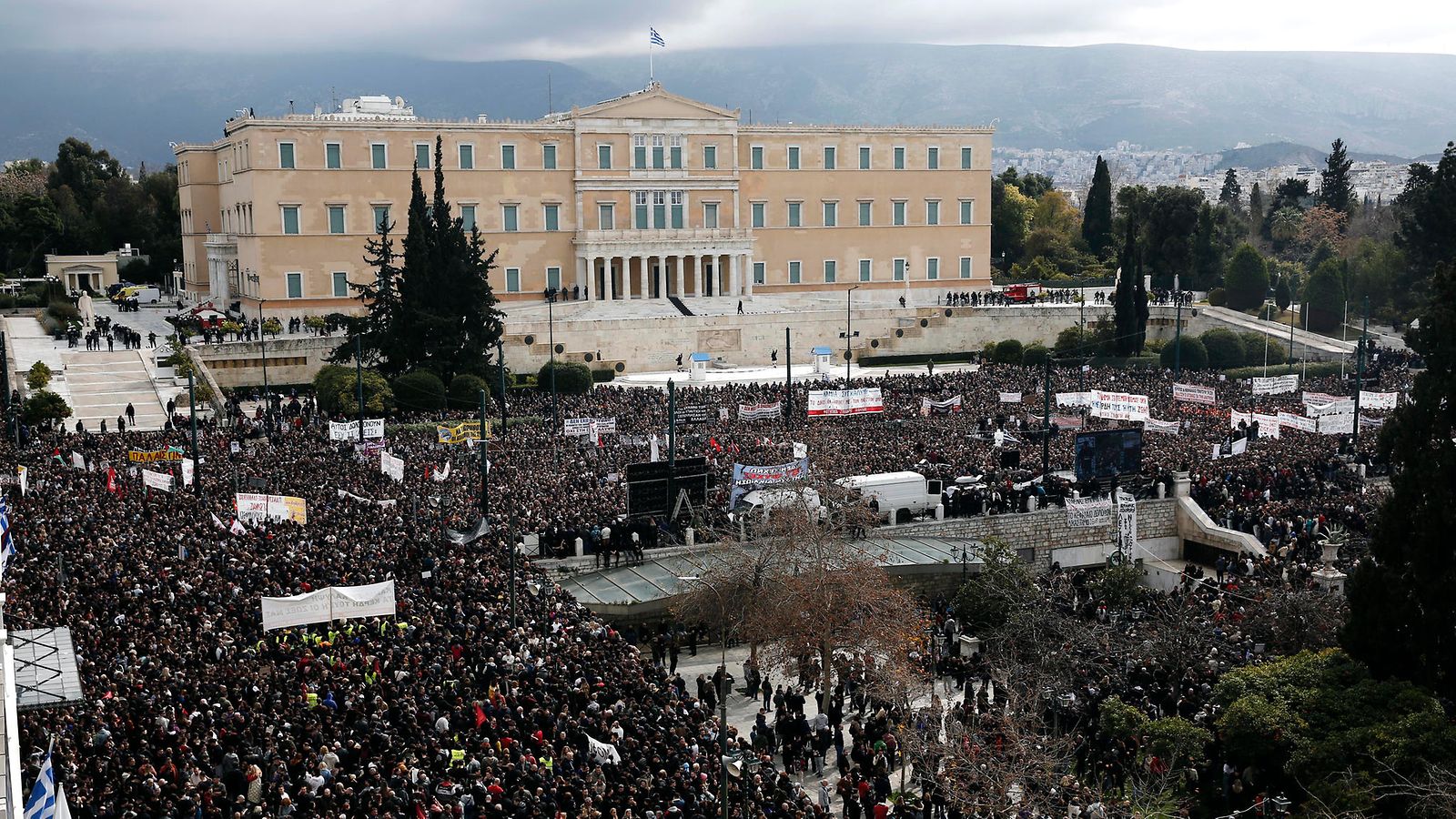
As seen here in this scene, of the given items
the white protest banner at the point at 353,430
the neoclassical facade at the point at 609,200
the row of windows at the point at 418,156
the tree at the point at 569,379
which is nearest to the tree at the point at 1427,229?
the neoclassical facade at the point at 609,200

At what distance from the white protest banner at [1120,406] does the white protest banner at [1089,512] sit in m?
5.25

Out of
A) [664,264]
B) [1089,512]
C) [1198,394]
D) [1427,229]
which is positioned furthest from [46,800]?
[1427,229]

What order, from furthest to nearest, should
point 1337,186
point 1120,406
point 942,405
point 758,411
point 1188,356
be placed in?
point 1337,186, point 1188,356, point 942,405, point 758,411, point 1120,406

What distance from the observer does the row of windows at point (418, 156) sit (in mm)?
63844

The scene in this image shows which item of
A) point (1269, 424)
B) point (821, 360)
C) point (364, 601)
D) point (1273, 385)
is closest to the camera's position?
point (364, 601)

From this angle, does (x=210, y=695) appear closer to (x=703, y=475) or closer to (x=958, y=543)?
(x=703, y=475)

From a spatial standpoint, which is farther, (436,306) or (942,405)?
(436,306)

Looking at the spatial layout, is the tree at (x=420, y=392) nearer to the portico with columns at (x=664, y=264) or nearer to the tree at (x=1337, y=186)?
the portico with columns at (x=664, y=264)

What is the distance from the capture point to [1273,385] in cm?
4400

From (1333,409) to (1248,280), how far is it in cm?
3409

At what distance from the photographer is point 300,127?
63.7 m

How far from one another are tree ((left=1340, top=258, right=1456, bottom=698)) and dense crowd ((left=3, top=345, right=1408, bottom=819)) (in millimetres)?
3180

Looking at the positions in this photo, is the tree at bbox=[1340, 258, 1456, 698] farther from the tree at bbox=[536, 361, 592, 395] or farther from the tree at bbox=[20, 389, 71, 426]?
the tree at bbox=[20, 389, 71, 426]

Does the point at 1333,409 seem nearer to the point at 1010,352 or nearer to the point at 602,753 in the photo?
the point at 1010,352
